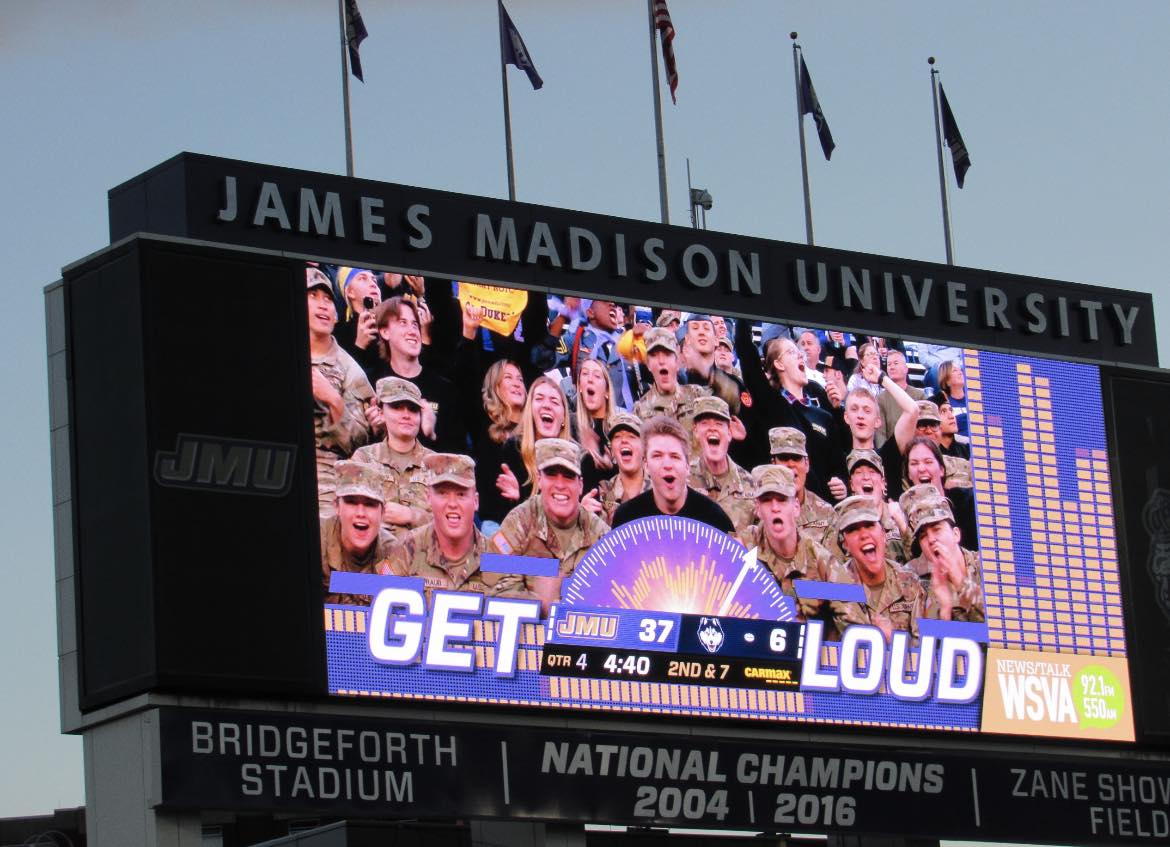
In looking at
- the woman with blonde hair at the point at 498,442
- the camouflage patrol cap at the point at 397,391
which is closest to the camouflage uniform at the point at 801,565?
the woman with blonde hair at the point at 498,442

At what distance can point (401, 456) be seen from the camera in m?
26.3

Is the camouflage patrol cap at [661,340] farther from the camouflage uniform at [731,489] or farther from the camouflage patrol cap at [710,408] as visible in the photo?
the camouflage uniform at [731,489]

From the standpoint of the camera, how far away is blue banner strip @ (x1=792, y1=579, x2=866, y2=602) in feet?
93.4

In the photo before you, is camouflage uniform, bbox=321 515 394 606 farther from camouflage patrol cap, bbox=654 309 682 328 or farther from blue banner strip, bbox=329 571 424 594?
camouflage patrol cap, bbox=654 309 682 328

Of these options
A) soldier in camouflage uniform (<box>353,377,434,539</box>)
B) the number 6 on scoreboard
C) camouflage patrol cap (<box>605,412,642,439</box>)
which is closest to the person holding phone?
soldier in camouflage uniform (<box>353,377,434,539</box>)

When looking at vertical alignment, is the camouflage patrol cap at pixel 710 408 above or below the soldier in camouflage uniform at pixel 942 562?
above

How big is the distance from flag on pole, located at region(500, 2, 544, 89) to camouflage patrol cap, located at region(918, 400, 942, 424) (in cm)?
557

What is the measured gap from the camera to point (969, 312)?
31156 mm

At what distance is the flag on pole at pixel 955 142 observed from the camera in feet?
111

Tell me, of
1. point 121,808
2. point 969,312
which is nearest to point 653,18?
point 969,312

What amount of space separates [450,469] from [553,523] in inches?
48.7

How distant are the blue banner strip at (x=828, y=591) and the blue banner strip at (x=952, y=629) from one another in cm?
81

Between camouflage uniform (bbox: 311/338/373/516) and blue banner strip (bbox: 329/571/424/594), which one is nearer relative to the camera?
blue banner strip (bbox: 329/571/424/594)

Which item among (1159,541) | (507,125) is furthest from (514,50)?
(1159,541)
